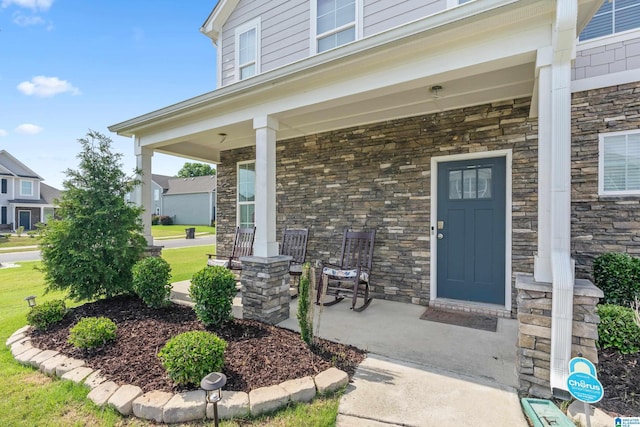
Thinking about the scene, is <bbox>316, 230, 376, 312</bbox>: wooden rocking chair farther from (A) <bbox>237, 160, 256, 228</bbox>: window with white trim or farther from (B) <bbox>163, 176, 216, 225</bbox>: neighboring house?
(B) <bbox>163, 176, 216, 225</bbox>: neighboring house

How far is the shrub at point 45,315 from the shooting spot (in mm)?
3230

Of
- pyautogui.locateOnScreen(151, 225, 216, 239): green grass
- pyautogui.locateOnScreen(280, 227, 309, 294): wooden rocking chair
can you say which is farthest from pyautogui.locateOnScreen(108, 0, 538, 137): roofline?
pyautogui.locateOnScreen(151, 225, 216, 239): green grass

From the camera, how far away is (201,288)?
10.2 ft

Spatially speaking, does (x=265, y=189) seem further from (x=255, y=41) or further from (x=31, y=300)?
(x=255, y=41)

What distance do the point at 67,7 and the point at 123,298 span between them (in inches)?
217

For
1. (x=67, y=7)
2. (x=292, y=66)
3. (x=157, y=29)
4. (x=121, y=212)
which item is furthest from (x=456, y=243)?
(x=67, y=7)

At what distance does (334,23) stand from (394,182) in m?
2.81

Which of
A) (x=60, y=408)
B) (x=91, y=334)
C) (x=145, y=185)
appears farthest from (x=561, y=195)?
(x=145, y=185)

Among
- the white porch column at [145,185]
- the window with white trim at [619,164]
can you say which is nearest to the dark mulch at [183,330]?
the white porch column at [145,185]

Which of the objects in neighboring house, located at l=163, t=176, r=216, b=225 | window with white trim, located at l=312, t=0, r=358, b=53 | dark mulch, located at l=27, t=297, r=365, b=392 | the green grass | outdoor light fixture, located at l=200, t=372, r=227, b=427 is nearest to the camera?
outdoor light fixture, located at l=200, t=372, r=227, b=427

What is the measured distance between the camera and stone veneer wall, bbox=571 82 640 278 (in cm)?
327

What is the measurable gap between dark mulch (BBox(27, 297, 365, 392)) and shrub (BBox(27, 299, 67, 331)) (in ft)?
0.24

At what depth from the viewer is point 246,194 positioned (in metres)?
6.46

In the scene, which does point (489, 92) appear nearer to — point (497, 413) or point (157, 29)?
point (497, 413)
